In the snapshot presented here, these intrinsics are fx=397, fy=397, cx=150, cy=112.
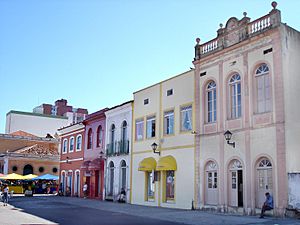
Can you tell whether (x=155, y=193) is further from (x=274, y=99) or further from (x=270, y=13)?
(x=270, y=13)

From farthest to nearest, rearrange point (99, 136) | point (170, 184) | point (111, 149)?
point (99, 136), point (111, 149), point (170, 184)

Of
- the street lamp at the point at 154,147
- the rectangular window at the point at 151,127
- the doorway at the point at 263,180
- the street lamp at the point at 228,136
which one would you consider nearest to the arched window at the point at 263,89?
the street lamp at the point at 228,136

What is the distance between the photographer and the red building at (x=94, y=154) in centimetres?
3095

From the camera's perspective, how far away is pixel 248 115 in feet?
59.7

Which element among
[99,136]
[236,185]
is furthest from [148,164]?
[99,136]

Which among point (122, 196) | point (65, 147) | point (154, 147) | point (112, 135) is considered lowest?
point (122, 196)

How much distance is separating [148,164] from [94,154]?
Answer: 933 cm

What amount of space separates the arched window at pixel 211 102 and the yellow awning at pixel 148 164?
521 cm

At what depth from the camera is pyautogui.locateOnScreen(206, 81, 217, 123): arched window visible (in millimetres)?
20422

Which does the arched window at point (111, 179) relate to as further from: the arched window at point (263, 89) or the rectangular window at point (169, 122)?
the arched window at point (263, 89)

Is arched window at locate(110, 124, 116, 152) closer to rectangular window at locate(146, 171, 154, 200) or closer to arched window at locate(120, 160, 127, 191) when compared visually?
arched window at locate(120, 160, 127, 191)

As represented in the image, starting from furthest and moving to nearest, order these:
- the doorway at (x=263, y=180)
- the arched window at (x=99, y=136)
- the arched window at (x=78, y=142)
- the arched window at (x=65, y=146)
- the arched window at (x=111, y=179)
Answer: the arched window at (x=65, y=146) < the arched window at (x=78, y=142) < the arched window at (x=99, y=136) < the arched window at (x=111, y=179) < the doorway at (x=263, y=180)

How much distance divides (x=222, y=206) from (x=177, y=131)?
546cm

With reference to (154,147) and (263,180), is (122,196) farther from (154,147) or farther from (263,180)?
(263,180)
